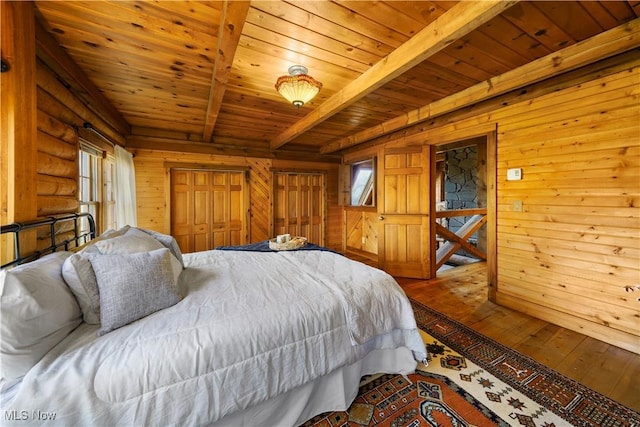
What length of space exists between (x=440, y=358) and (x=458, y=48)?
2.53m

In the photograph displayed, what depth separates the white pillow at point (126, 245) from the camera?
1.55 meters

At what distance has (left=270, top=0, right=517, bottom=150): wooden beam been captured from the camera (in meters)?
1.43

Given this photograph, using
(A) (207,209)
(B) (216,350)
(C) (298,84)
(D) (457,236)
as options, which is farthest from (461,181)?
(B) (216,350)

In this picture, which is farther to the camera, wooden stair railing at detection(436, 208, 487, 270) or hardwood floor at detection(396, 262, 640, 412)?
wooden stair railing at detection(436, 208, 487, 270)

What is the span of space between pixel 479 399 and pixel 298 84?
2.72 meters

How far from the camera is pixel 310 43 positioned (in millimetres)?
1907

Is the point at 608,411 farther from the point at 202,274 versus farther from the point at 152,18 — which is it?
the point at 152,18

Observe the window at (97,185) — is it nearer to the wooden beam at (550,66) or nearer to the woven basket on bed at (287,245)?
the woven basket on bed at (287,245)

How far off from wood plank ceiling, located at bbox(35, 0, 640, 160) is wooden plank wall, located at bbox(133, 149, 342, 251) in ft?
3.87

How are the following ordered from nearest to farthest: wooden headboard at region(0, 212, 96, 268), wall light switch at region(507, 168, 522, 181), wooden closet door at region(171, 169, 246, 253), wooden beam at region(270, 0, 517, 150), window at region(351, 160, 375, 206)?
1. wooden headboard at region(0, 212, 96, 268)
2. wooden beam at region(270, 0, 517, 150)
3. wall light switch at region(507, 168, 522, 181)
4. wooden closet door at region(171, 169, 246, 253)
5. window at region(351, 160, 375, 206)

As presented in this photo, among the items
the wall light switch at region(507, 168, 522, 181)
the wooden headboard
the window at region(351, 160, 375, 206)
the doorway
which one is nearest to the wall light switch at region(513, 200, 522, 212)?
the wall light switch at region(507, 168, 522, 181)

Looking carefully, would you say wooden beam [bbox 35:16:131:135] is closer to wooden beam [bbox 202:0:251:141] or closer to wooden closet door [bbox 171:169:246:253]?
wooden beam [bbox 202:0:251:141]

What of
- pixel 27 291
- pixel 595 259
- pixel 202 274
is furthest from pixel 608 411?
pixel 27 291

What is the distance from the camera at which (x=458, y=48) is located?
2004mm
